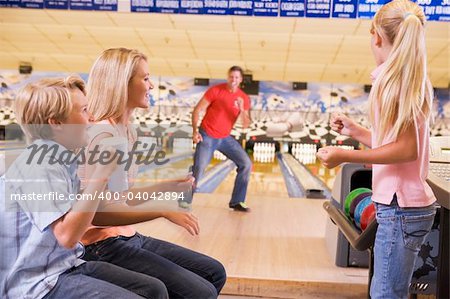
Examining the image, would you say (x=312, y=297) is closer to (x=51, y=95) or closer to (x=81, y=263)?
(x=81, y=263)

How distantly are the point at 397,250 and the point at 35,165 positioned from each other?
96 centimetres

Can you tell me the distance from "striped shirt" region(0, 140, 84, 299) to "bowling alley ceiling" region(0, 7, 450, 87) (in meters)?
5.53

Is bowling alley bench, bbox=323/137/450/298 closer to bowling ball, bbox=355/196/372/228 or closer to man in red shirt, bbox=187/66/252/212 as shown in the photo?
bowling ball, bbox=355/196/372/228

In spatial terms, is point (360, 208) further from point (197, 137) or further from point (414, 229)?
point (197, 137)

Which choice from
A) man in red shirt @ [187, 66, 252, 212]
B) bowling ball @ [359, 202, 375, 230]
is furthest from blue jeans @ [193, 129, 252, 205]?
bowling ball @ [359, 202, 375, 230]

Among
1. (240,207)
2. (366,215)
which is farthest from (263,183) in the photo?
(366,215)

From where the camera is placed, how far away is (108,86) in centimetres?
164

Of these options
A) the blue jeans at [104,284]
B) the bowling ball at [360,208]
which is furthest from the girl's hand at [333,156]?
the bowling ball at [360,208]

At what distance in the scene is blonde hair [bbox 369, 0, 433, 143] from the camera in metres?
1.51

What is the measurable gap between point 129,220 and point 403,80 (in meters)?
0.82

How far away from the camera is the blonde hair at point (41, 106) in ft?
4.38

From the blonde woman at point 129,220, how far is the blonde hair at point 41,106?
0.49 ft

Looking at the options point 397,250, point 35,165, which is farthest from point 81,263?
point 397,250

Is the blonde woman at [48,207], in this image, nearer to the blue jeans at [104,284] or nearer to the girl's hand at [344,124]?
the blue jeans at [104,284]
